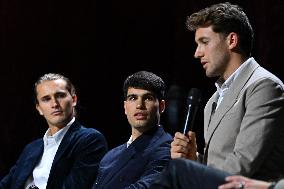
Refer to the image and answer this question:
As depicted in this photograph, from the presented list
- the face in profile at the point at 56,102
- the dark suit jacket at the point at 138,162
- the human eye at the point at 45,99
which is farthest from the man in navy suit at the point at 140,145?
the human eye at the point at 45,99

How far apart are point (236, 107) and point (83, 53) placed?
4.92ft

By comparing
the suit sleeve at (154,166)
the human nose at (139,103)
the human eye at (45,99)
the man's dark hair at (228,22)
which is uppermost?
the man's dark hair at (228,22)

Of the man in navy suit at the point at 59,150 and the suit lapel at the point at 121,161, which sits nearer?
the suit lapel at the point at 121,161

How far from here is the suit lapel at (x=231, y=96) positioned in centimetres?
179

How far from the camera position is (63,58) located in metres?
3.08

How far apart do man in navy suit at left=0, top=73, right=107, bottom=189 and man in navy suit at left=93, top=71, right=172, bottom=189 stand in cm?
8

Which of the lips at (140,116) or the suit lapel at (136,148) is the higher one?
the lips at (140,116)

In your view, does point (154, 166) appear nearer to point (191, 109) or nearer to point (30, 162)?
point (191, 109)

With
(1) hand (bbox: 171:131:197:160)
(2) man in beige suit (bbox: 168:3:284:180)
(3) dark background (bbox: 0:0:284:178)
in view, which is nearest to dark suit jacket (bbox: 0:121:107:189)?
(3) dark background (bbox: 0:0:284:178)

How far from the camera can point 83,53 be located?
10.2 ft

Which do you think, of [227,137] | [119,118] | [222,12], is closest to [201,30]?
[222,12]

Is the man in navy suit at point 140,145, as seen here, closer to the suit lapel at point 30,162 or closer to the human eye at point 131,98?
the human eye at point 131,98

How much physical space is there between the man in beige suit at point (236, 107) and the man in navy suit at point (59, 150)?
71cm

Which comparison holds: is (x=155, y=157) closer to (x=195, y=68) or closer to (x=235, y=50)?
(x=235, y=50)
